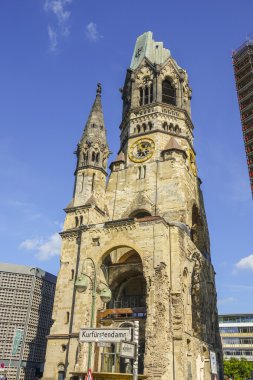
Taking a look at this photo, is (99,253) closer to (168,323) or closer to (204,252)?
(168,323)

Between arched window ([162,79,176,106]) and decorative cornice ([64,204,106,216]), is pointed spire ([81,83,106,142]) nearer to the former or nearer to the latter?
arched window ([162,79,176,106])

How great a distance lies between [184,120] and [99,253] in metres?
20.9

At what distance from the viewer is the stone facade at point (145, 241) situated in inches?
1124

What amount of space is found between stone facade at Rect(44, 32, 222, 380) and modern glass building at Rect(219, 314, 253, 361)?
35.7 m

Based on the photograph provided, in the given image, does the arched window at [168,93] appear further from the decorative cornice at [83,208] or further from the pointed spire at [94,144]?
the decorative cornice at [83,208]

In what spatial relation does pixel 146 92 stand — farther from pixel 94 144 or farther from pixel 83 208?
pixel 83 208

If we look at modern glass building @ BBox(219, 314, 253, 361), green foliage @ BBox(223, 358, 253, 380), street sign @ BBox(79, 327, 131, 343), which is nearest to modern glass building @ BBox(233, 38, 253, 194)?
green foliage @ BBox(223, 358, 253, 380)

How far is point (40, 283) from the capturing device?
145 feet

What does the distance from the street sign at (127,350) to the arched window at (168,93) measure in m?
37.8

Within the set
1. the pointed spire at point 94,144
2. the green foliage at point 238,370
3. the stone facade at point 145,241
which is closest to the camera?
the stone facade at point 145,241

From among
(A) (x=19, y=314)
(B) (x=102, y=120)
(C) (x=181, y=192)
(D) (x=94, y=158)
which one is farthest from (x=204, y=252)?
(A) (x=19, y=314)

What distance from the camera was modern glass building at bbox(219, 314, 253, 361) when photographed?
6975 centimetres

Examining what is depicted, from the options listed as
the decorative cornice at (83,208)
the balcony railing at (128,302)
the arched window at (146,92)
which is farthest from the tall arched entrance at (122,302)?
the arched window at (146,92)

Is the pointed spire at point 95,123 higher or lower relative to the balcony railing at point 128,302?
higher
